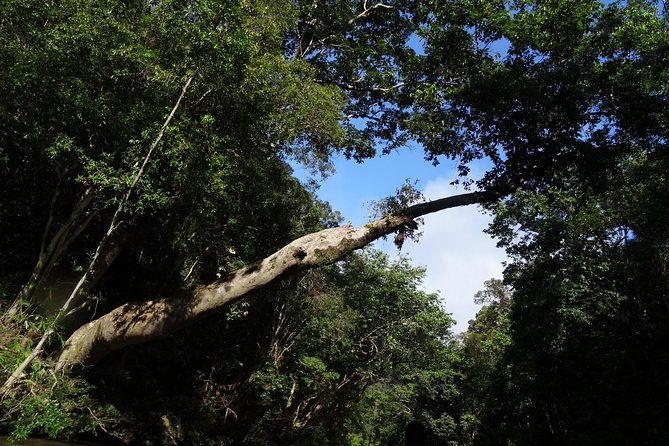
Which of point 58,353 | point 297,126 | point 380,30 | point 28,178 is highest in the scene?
point 380,30

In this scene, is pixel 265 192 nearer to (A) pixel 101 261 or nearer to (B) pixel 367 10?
(A) pixel 101 261

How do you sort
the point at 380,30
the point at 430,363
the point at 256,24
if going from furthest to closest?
the point at 430,363
the point at 380,30
the point at 256,24

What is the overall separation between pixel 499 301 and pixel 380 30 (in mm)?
27772

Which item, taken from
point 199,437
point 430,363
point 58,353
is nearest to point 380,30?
point 58,353

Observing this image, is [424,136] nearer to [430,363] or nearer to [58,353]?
[58,353]

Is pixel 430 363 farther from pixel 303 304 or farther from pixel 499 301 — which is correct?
pixel 499 301

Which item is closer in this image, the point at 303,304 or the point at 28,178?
the point at 28,178

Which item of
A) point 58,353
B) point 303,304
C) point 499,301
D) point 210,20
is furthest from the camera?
point 499,301

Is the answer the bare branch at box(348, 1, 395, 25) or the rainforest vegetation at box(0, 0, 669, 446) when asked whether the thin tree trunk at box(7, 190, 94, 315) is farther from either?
the bare branch at box(348, 1, 395, 25)

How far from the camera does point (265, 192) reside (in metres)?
9.62

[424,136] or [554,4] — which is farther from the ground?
[554,4]

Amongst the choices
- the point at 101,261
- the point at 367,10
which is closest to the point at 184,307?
the point at 101,261

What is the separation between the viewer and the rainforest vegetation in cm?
692

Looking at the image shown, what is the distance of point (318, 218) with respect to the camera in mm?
16016
